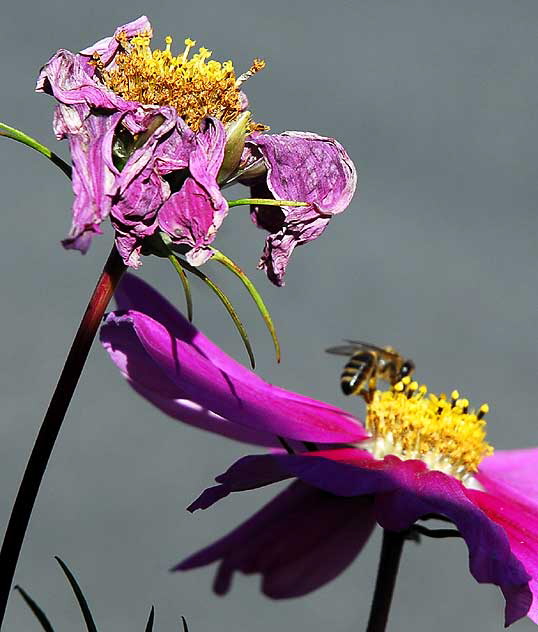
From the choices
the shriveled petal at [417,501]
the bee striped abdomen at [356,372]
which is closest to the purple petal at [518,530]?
the shriveled petal at [417,501]

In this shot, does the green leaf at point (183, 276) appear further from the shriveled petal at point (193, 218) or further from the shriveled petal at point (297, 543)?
the shriveled petal at point (297, 543)

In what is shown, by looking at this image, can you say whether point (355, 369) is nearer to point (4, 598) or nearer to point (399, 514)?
point (399, 514)

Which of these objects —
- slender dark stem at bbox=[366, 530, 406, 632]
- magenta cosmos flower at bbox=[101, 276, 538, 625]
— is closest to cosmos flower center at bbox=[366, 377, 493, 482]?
magenta cosmos flower at bbox=[101, 276, 538, 625]

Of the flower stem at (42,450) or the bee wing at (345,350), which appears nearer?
the flower stem at (42,450)

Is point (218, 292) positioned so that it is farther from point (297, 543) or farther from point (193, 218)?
point (297, 543)

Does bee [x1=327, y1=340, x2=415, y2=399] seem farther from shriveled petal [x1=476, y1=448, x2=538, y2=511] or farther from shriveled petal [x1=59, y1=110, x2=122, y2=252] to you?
shriveled petal [x1=59, y1=110, x2=122, y2=252]

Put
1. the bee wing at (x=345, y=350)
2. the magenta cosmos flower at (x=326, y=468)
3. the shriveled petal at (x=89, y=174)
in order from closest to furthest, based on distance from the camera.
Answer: the shriveled petal at (x=89, y=174)
the magenta cosmos flower at (x=326, y=468)
the bee wing at (x=345, y=350)
